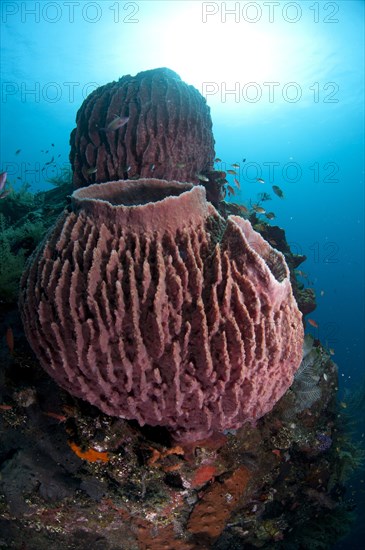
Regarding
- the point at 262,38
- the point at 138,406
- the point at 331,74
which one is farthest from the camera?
the point at 331,74

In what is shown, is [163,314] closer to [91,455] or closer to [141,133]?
[91,455]

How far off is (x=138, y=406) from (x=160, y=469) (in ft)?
4.13

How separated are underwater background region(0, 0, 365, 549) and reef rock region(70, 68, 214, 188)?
262 centimetres

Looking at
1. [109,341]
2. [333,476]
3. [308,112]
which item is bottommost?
[333,476]

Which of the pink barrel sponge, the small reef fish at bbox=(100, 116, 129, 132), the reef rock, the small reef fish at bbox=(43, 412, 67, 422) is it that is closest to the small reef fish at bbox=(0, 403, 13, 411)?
the small reef fish at bbox=(43, 412, 67, 422)

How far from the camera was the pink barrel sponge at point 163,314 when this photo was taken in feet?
6.93

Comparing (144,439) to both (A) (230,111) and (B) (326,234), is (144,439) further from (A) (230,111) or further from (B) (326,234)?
(B) (326,234)

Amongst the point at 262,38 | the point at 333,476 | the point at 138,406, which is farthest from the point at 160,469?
the point at 262,38

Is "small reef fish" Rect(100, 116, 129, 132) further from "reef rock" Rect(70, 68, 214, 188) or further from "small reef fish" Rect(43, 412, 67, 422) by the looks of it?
"small reef fish" Rect(43, 412, 67, 422)

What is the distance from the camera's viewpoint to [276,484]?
4512 mm

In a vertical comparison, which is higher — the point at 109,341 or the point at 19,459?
the point at 109,341

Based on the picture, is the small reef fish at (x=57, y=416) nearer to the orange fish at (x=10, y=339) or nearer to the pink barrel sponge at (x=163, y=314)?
the orange fish at (x=10, y=339)

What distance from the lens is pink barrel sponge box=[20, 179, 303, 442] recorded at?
2111mm

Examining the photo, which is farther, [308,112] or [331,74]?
[308,112]
